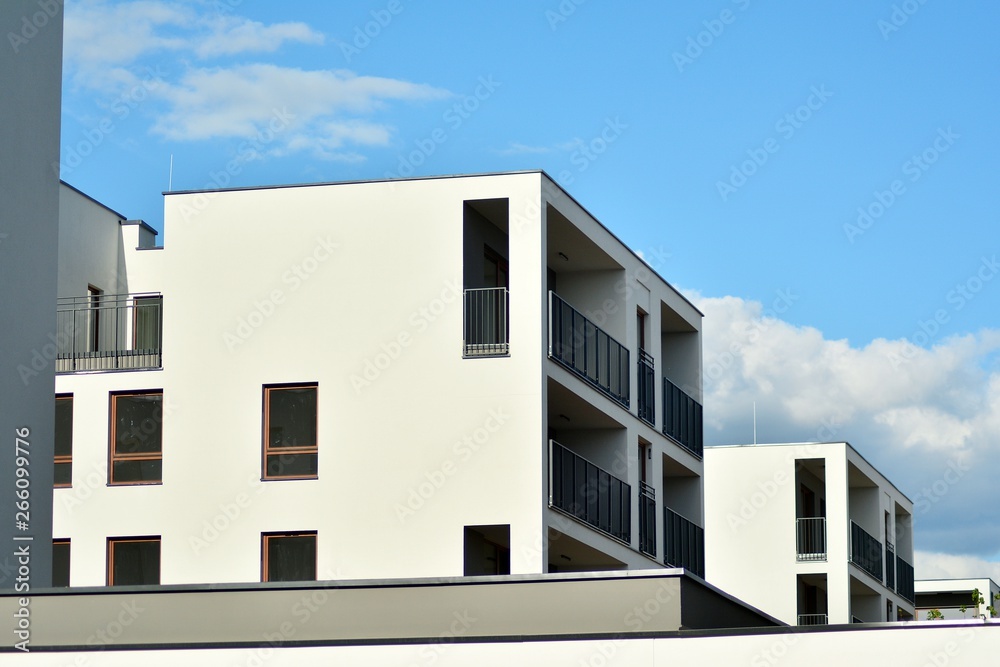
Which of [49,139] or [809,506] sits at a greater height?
[49,139]

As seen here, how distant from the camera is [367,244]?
2656 centimetres

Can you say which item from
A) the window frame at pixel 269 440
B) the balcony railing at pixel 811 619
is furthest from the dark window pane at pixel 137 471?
the balcony railing at pixel 811 619

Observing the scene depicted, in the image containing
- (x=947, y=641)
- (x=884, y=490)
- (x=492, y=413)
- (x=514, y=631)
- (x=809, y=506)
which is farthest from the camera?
(x=884, y=490)

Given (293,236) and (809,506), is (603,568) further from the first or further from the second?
(809,506)

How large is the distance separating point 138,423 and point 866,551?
26.8 meters

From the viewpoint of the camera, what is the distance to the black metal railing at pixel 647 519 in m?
Answer: 31.0

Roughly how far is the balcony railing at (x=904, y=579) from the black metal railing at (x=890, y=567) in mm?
659

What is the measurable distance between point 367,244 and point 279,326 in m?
1.96

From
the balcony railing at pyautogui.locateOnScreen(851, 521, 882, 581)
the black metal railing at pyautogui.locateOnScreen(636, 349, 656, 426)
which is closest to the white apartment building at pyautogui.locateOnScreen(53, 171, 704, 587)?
the black metal railing at pyautogui.locateOnScreen(636, 349, 656, 426)

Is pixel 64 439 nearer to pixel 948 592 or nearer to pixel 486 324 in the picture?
pixel 486 324

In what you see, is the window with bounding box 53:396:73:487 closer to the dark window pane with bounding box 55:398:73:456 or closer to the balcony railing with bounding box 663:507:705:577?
the dark window pane with bounding box 55:398:73:456

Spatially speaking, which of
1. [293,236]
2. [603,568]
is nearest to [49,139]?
[293,236]

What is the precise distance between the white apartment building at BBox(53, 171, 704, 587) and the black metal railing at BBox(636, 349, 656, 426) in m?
3.36

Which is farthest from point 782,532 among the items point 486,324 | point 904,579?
point 486,324
